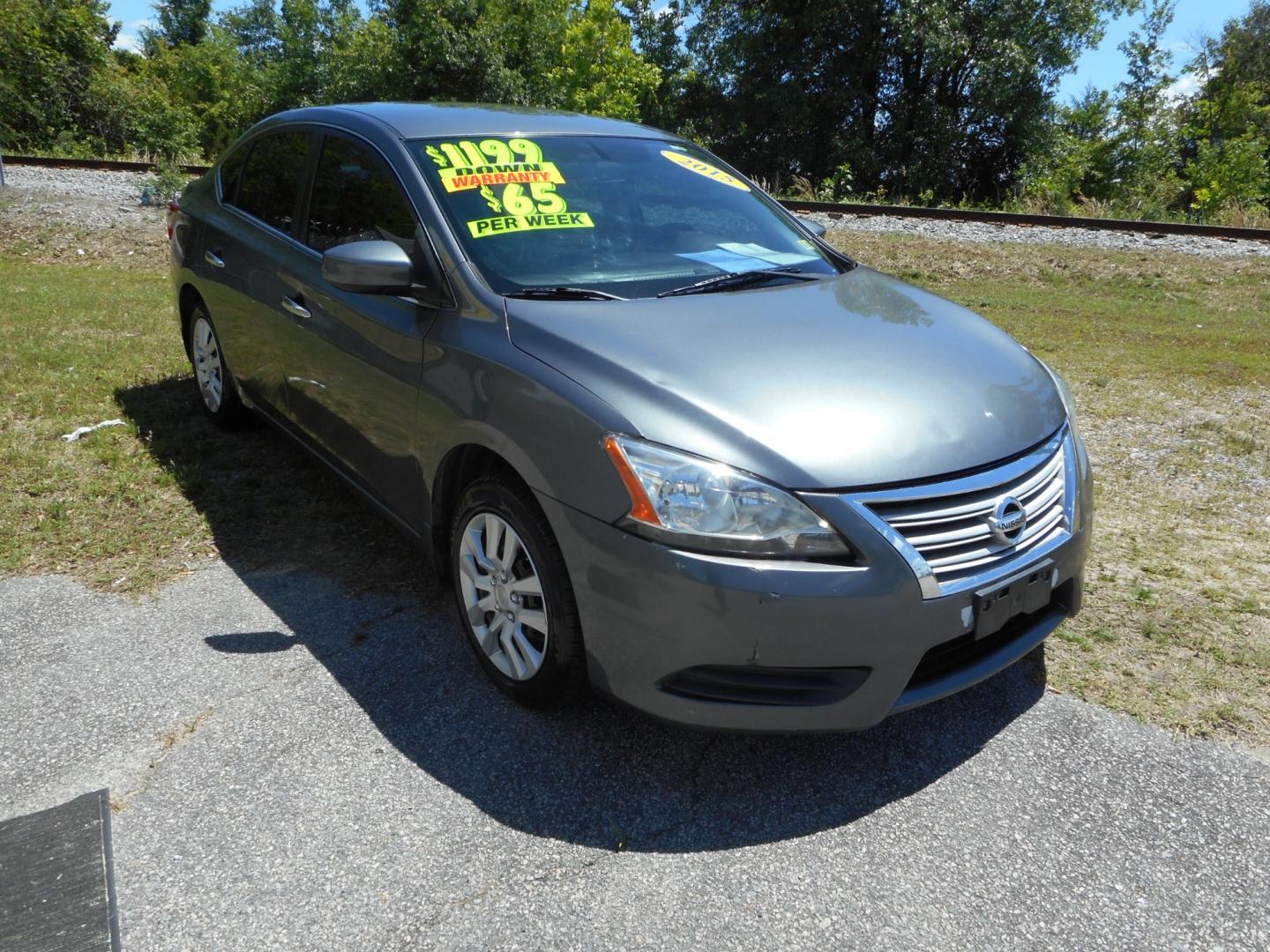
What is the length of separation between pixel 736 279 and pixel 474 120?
1301 millimetres

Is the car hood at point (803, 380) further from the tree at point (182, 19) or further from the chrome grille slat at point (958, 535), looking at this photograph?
the tree at point (182, 19)

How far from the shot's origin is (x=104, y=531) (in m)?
4.28

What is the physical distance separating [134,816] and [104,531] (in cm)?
208

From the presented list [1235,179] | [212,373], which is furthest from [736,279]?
[1235,179]

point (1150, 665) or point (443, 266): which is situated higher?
point (443, 266)

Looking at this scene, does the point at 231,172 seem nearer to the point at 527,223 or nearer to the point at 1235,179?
the point at 527,223

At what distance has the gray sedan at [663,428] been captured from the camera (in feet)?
7.78

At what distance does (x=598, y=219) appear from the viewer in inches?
135

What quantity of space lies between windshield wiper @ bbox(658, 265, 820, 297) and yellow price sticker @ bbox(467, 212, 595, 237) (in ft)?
1.47

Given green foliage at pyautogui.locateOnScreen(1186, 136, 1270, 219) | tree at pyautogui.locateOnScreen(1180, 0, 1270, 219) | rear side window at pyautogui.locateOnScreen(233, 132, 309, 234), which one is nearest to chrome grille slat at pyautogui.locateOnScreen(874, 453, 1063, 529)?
rear side window at pyautogui.locateOnScreen(233, 132, 309, 234)

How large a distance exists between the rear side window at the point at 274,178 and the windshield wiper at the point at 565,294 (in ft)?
5.42

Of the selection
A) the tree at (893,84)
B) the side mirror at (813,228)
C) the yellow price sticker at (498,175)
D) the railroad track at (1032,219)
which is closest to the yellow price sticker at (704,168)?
the side mirror at (813,228)

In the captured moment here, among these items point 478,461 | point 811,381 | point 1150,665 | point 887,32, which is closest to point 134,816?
point 478,461

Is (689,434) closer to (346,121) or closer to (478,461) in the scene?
(478,461)
